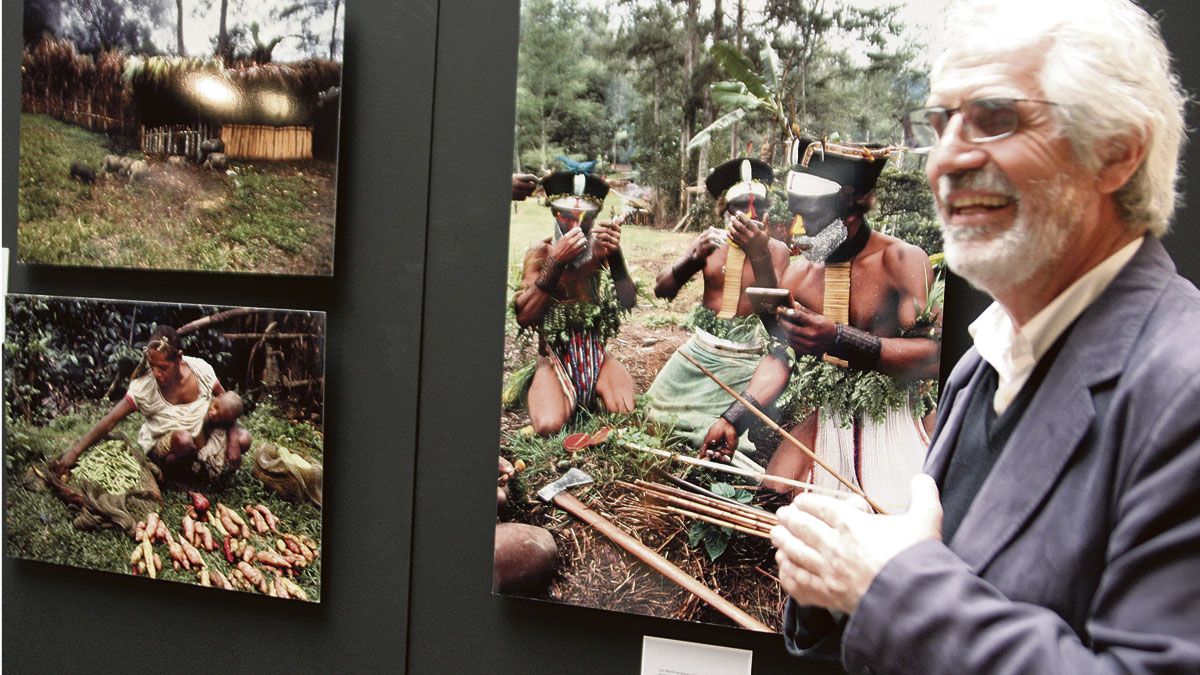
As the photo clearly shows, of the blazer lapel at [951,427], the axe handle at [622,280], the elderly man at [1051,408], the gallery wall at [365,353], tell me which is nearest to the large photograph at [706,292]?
the axe handle at [622,280]

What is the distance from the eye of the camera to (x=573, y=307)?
2004mm

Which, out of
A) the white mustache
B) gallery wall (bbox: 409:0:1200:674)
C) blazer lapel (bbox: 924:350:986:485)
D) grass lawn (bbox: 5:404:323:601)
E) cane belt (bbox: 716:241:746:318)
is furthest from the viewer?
grass lawn (bbox: 5:404:323:601)

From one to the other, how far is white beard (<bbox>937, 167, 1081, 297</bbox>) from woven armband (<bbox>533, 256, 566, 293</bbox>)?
1.00 metres

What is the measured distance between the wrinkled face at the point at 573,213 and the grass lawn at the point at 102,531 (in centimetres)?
69

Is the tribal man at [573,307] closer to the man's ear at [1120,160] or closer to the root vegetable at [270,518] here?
the root vegetable at [270,518]

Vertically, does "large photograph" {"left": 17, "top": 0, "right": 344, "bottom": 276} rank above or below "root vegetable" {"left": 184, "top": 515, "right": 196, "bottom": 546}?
above

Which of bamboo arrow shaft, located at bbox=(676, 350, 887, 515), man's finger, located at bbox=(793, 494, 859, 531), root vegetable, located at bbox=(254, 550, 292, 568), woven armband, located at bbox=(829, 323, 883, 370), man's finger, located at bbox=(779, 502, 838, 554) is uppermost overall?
woven armband, located at bbox=(829, 323, 883, 370)

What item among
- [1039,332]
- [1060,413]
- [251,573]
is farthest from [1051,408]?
[251,573]

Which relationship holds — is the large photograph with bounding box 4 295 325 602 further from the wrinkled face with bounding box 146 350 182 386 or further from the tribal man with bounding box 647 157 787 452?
the tribal man with bounding box 647 157 787 452

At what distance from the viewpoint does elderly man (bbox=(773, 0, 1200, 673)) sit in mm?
→ 869

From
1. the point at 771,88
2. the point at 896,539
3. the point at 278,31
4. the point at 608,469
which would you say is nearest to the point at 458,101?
the point at 278,31

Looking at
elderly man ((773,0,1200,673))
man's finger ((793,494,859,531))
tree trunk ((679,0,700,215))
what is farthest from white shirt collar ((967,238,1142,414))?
tree trunk ((679,0,700,215))

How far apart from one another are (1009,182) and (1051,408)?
242 millimetres

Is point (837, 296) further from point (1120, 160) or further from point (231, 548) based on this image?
point (231, 548)
